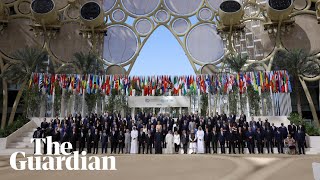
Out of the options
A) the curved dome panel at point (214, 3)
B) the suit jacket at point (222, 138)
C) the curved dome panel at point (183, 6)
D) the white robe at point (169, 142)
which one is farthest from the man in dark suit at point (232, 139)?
the curved dome panel at point (183, 6)

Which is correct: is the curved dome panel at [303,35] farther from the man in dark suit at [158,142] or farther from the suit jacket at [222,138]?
the man in dark suit at [158,142]

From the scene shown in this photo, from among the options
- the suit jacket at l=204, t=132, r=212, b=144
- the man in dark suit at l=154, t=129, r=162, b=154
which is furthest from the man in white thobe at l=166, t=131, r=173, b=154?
the suit jacket at l=204, t=132, r=212, b=144

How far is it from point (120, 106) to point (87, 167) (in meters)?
19.8

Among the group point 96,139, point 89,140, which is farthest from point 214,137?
point 89,140

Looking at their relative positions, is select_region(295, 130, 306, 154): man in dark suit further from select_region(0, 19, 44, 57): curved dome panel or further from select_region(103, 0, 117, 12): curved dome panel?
select_region(0, 19, 44, 57): curved dome panel

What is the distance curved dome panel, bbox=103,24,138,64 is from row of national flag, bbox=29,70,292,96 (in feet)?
29.9

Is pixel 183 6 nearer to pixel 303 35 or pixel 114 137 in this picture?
pixel 303 35

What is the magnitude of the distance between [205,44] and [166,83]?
36.8 ft

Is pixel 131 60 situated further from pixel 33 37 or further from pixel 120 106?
pixel 33 37

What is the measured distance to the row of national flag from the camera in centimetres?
2342

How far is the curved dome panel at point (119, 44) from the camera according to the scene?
33.3 metres

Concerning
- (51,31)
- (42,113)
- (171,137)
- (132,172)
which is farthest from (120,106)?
(132,172)

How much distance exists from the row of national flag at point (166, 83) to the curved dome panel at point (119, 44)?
9.11 metres

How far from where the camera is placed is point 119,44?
33875 millimetres
